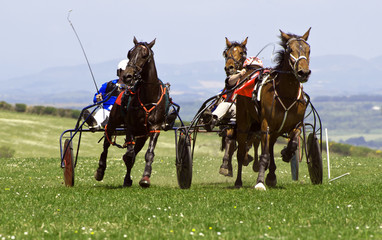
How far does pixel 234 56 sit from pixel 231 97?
42.4 inches

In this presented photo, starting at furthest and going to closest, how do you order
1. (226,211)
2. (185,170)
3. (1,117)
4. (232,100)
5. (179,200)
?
(1,117) → (232,100) → (185,170) → (179,200) → (226,211)

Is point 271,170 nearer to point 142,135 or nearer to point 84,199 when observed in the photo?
point 142,135

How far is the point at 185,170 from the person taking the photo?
13906 millimetres

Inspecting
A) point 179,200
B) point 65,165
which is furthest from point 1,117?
point 179,200

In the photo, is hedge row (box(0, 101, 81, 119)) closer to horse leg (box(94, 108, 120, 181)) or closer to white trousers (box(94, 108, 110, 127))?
white trousers (box(94, 108, 110, 127))

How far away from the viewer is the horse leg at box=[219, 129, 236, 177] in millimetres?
15564

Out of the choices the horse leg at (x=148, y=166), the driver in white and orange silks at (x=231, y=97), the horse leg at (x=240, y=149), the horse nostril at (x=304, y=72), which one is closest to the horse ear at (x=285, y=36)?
the horse nostril at (x=304, y=72)

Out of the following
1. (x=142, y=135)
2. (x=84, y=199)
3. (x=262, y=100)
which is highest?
(x=262, y=100)

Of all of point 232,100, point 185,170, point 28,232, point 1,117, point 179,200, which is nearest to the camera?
point 28,232

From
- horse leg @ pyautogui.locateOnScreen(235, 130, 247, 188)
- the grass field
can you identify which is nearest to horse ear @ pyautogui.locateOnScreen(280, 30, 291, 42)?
horse leg @ pyautogui.locateOnScreen(235, 130, 247, 188)

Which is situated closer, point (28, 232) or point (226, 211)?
point (28, 232)

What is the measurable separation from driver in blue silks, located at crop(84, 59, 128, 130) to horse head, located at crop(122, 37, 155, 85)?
141 centimetres

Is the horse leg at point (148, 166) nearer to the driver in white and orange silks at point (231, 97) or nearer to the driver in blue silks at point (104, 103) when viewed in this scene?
the driver in blue silks at point (104, 103)

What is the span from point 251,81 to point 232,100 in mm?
2022
